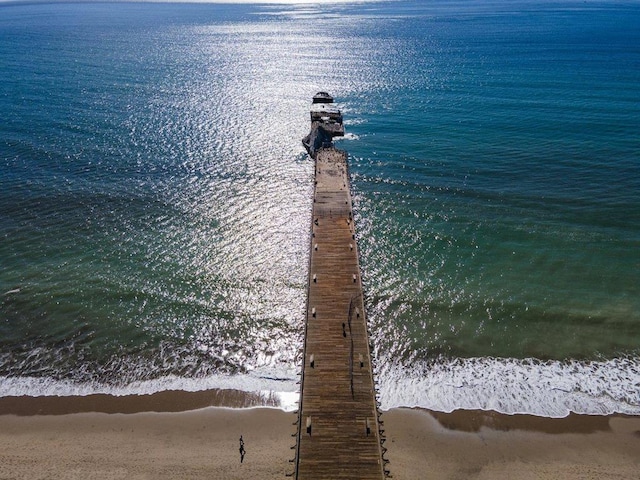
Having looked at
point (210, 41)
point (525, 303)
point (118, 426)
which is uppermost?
point (210, 41)

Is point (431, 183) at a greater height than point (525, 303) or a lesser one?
greater

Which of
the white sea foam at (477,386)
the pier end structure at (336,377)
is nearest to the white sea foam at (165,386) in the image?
the white sea foam at (477,386)

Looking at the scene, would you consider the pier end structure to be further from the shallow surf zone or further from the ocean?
the shallow surf zone

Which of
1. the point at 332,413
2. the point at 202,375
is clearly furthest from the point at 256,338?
the point at 332,413

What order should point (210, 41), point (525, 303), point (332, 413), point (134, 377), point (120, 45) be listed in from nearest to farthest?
point (332, 413)
point (134, 377)
point (525, 303)
point (120, 45)
point (210, 41)

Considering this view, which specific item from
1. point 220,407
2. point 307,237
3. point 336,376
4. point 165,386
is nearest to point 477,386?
point 336,376

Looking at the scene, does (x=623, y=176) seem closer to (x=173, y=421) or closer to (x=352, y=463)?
(x=352, y=463)

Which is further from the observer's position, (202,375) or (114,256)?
(114,256)
